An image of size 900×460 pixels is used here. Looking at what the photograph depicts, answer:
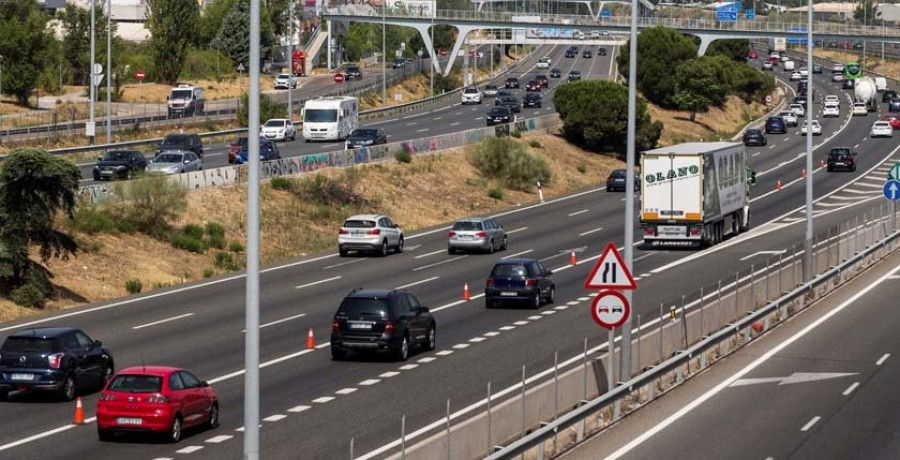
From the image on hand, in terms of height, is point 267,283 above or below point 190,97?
below

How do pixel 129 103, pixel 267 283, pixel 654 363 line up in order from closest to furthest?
pixel 654 363, pixel 267 283, pixel 129 103

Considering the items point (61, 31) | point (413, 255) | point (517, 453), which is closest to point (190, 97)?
point (413, 255)

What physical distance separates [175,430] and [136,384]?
1.06 m

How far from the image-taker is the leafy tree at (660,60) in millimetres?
126438

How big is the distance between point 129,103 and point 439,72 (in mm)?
47141

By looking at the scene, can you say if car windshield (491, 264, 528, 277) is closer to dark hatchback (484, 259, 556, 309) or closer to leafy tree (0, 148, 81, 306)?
dark hatchback (484, 259, 556, 309)

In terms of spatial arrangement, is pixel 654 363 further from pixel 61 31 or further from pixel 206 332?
pixel 61 31

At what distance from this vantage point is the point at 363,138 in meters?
84.2

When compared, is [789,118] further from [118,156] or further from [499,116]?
[118,156]

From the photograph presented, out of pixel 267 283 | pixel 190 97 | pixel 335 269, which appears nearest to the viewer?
pixel 267 283

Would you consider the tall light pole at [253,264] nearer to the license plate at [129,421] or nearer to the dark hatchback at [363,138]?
the license plate at [129,421]

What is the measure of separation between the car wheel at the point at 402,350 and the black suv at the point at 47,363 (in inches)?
289

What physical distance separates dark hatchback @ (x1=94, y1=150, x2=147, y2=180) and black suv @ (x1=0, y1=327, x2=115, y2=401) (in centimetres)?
3406

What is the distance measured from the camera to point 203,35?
545ft
